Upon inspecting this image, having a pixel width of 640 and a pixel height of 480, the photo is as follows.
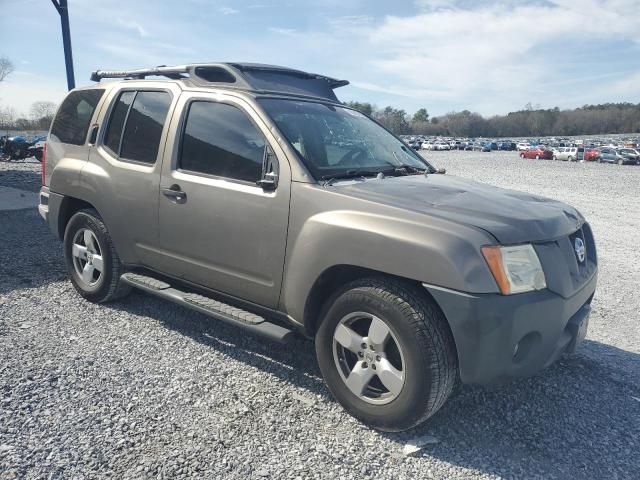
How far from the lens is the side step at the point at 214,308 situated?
319 centimetres

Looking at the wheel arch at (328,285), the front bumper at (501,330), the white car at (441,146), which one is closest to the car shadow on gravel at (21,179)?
the wheel arch at (328,285)

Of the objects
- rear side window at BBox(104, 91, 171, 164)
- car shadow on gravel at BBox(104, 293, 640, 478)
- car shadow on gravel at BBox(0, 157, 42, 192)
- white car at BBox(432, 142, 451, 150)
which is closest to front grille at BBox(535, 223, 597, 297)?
car shadow on gravel at BBox(104, 293, 640, 478)

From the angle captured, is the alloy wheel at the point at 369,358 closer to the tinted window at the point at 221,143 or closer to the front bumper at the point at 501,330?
the front bumper at the point at 501,330

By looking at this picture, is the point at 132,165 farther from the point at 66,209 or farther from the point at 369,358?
the point at 369,358

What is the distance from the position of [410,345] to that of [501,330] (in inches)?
17.8

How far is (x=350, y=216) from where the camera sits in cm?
287

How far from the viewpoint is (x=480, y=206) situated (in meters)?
2.94

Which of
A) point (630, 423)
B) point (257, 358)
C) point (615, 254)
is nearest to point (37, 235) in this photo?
point (257, 358)

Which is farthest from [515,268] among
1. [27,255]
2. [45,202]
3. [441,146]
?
[441,146]

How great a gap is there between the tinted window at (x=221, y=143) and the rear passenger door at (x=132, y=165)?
27 cm

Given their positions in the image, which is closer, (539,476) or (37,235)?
(539,476)

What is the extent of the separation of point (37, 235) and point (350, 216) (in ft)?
20.3

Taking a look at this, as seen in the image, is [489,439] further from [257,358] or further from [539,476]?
[257,358]

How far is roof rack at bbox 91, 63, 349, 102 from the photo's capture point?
12.5ft
